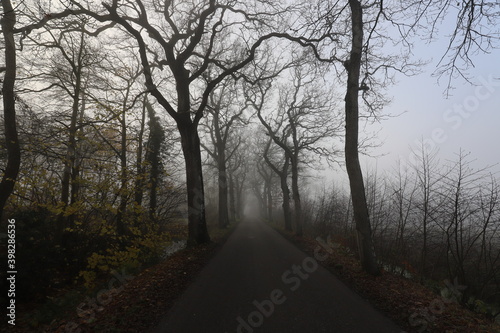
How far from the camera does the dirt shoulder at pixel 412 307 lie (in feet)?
13.2

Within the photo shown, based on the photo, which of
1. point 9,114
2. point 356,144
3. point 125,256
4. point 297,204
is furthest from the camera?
point 297,204

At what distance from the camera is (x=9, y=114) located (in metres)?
7.25

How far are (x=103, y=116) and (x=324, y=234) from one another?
41.0 feet

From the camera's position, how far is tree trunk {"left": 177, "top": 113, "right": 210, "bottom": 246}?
1034 centimetres

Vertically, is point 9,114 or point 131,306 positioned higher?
point 9,114

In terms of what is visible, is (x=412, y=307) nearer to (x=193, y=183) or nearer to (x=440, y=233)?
(x=440, y=233)

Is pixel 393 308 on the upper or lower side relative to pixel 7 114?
lower

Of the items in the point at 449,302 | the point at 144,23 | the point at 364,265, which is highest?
the point at 144,23

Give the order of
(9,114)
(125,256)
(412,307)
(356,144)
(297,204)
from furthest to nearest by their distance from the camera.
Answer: (297,204) < (125,256) < (9,114) < (356,144) < (412,307)

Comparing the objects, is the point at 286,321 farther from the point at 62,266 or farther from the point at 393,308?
the point at 62,266

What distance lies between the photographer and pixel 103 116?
8297 mm

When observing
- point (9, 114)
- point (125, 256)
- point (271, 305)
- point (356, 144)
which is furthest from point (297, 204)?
point (9, 114)

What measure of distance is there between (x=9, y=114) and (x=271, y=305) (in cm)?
841

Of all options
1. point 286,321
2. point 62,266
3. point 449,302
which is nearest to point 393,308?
point 449,302
